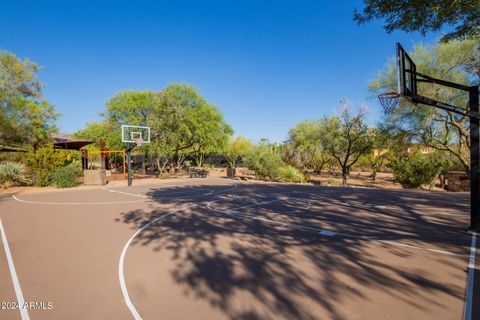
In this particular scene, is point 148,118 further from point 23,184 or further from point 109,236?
point 109,236

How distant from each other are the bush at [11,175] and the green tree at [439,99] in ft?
89.3

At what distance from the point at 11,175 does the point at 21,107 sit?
16.7 ft

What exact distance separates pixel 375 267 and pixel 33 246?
7908 mm

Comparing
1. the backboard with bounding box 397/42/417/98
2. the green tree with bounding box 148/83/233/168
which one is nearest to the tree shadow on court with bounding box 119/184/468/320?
the backboard with bounding box 397/42/417/98

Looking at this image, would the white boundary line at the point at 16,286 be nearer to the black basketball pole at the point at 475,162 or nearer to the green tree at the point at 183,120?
the black basketball pole at the point at 475,162

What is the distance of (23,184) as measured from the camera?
19.3 m

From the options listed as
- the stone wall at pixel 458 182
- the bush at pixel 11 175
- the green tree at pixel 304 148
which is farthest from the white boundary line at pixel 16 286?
the green tree at pixel 304 148

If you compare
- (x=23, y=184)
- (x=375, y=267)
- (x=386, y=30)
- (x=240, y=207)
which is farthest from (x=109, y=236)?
(x=23, y=184)

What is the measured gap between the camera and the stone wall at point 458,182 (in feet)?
62.1

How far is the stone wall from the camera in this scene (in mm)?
18922

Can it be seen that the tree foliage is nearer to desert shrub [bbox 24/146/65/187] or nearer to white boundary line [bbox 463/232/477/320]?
desert shrub [bbox 24/146/65/187]

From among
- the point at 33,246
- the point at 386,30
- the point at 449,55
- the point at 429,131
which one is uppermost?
the point at 449,55

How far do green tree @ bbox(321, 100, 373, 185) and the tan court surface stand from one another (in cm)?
1557

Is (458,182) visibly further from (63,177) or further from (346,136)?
(63,177)
